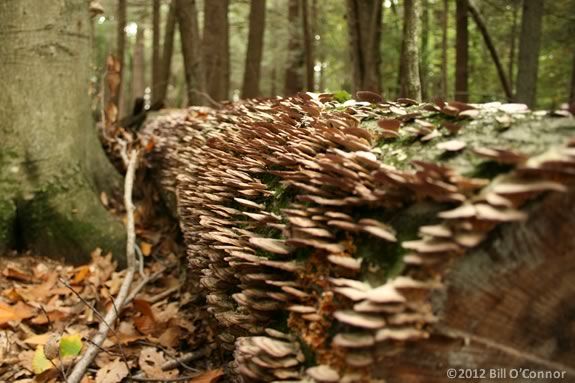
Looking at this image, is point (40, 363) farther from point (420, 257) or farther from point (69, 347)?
point (420, 257)

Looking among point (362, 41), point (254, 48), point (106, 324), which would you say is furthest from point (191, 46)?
point (106, 324)

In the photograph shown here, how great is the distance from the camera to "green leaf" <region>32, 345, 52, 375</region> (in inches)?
107

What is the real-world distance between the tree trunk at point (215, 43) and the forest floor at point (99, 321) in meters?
5.35

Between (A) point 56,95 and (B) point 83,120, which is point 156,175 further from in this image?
(A) point 56,95

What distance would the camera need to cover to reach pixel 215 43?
30.7ft

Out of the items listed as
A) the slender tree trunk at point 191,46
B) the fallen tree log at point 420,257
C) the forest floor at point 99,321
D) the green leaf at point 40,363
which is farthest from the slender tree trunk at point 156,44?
the fallen tree log at point 420,257

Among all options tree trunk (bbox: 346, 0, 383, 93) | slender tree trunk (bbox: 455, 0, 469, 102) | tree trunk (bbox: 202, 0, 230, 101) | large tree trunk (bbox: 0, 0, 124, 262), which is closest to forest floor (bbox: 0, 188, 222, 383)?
large tree trunk (bbox: 0, 0, 124, 262)

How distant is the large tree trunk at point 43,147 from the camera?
411cm

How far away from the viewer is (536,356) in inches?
66.1

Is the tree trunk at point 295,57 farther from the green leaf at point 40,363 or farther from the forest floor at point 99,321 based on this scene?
the green leaf at point 40,363

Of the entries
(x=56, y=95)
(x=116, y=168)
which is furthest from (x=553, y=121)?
(x=116, y=168)

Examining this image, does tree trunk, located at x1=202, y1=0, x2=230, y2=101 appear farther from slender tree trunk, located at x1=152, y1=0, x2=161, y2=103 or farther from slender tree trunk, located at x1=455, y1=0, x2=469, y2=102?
slender tree trunk, located at x1=455, y1=0, x2=469, y2=102

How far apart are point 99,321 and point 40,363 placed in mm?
662

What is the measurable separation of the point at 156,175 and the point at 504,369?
4.35 meters
